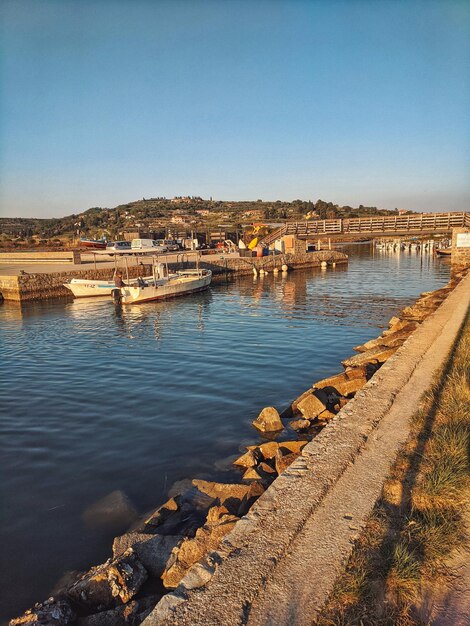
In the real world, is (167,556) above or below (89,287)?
below

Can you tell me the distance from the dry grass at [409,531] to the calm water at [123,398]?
3756 mm

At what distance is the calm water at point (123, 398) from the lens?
7.18 m

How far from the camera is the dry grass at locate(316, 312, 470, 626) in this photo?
3.54m

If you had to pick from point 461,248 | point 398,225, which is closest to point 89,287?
point 461,248

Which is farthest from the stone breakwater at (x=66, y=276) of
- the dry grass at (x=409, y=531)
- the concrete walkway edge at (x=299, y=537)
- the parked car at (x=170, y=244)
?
the dry grass at (x=409, y=531)

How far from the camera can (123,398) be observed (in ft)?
42.6

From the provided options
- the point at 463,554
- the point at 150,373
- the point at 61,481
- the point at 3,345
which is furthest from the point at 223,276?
the point at 463,554

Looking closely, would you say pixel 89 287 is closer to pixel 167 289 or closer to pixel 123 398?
pixel 167 289

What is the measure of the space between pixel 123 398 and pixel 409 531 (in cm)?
982

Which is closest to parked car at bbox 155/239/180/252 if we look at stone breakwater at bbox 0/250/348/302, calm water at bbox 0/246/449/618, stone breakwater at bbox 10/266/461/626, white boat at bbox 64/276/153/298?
stone breakwater at bbox 0/250/348/302

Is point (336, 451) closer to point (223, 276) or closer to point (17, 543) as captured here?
point (17, 543)

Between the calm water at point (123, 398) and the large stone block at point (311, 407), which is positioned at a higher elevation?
the large stone block at point (311, 407)

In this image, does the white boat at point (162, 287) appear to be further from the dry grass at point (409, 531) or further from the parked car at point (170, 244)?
the dry grass at point (409, 531)

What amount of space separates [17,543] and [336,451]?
186 inches
